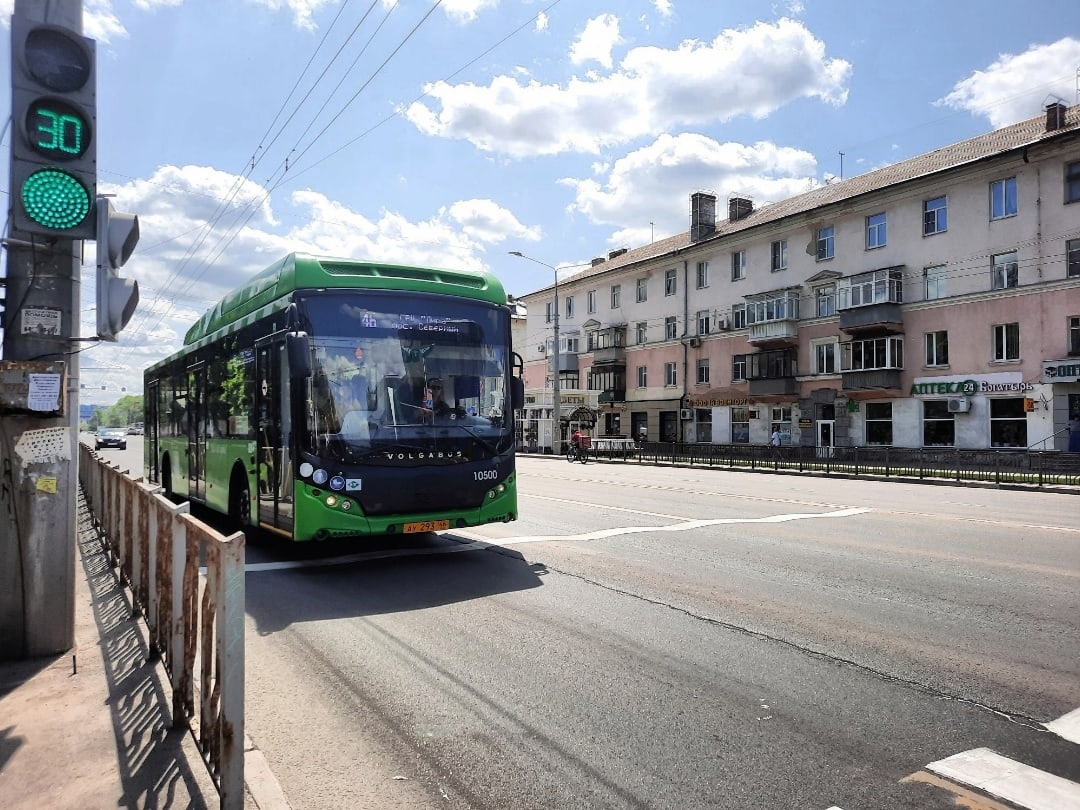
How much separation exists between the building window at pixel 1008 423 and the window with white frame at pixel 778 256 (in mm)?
14437

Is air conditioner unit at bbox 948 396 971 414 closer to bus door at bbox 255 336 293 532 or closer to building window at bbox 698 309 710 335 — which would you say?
→ building window at bbox 698 309 710 335

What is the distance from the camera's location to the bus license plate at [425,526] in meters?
8.30

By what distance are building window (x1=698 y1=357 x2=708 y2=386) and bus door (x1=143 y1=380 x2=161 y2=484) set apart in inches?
1399

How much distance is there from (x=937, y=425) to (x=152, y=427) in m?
31.9

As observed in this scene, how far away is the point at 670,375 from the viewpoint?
2007 inches

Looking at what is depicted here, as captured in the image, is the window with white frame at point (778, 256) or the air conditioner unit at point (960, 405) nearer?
the air conditioner unit at point (960, 405)

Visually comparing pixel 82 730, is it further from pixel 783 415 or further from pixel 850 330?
pixel 783 415

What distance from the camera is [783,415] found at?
42.3 metres

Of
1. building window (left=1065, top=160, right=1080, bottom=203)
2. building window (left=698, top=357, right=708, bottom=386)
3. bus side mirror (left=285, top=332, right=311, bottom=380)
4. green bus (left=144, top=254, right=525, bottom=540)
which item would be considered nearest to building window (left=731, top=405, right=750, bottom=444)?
building window (left=698, top=357, right=708, bottom=386)

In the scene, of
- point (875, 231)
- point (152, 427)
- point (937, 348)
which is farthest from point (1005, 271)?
point (152, 427)

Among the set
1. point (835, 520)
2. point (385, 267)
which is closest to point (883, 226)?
point (835, 520)

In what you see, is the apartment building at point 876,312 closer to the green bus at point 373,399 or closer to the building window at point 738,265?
the building window at point 738,265

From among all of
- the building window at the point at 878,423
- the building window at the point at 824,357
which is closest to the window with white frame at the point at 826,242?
the building window at the point at 824,357

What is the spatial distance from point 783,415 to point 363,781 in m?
41.4
